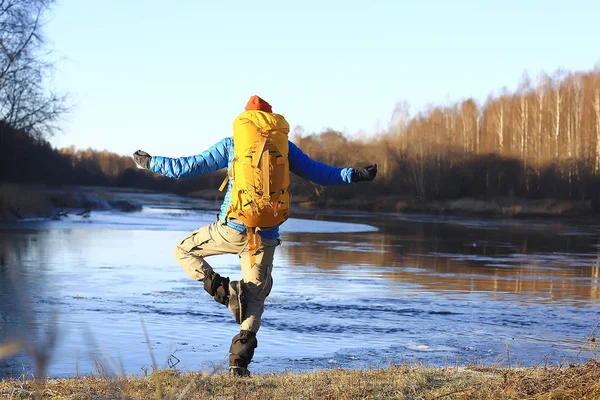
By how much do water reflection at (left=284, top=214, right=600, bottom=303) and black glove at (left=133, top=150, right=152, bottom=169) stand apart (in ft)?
29.7

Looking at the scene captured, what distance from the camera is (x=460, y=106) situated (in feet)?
287

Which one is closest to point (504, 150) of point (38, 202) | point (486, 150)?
point (486, 150)

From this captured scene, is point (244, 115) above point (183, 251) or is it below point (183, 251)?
above

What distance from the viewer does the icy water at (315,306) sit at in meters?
8.25

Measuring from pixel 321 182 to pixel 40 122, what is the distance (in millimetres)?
31320

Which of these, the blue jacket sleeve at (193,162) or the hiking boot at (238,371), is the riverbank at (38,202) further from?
the hiking boot at (238,371)

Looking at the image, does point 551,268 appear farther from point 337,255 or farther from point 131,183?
point 131,183

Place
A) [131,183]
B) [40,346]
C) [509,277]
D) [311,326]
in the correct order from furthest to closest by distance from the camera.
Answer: [131,183] < [509,277] < [311,326] < [40,346]

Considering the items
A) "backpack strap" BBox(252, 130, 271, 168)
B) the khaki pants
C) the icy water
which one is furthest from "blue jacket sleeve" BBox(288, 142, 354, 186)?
the icy water

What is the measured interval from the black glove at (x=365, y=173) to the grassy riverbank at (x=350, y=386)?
1440 millimetres

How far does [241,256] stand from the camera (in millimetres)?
6293

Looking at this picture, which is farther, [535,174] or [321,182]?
[535,174]

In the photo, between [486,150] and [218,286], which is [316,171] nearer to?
[218,286]

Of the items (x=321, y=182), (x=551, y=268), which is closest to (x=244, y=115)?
(x=321, y=182)
